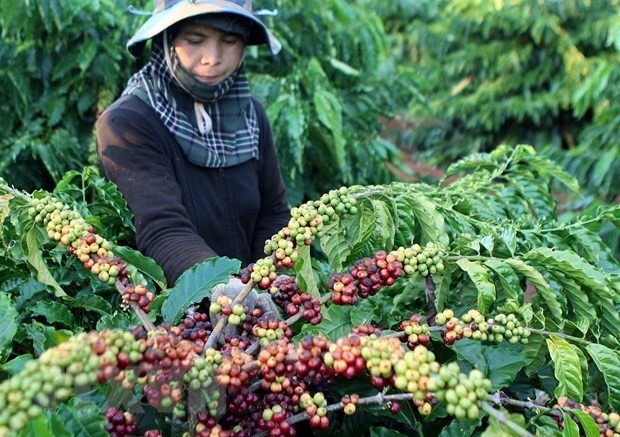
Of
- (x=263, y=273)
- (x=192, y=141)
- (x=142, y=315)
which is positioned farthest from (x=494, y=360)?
(x=192, y=141)

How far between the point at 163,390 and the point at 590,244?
1.01 metres

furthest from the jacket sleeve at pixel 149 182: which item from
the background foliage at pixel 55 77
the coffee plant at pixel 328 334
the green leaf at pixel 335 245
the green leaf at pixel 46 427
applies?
the background foliage at pixel 55 77

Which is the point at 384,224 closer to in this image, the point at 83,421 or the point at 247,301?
the point at 247,301

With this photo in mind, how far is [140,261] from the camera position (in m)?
1.21

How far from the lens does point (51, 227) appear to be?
104cm

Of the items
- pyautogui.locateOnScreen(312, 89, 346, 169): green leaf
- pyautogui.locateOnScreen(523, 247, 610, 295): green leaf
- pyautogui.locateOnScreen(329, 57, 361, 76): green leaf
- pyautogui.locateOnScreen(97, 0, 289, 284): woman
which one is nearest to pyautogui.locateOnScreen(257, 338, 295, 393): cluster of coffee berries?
pyautogui.locateOnScreen(523, 247, 610, 295): green leaf

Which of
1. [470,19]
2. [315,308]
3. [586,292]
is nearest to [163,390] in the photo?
[315,308]

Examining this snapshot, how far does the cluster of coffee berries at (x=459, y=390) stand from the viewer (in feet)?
2.45

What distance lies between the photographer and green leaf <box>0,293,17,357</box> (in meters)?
0.98

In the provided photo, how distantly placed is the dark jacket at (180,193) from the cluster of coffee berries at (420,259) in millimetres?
564

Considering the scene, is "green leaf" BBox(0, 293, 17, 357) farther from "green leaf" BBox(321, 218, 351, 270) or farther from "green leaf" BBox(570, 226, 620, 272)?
"green leaf" BBox(570, 226, 620, 272)

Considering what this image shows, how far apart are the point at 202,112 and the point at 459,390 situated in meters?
1.29

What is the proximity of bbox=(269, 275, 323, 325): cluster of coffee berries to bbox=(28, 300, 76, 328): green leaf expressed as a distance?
0.37 m

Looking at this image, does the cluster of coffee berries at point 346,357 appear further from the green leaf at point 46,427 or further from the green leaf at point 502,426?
the green leaf at point 46,427
